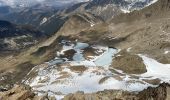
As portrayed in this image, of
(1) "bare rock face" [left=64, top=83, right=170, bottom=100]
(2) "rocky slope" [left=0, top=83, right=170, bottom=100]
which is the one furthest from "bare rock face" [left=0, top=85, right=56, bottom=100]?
(1) "bare rock face" [left=64, top=83, right=170, bottom=100]

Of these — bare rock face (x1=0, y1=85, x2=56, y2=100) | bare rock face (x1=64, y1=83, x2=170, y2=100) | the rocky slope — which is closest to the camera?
bare rock face (x1=0, y1=85, x2=56, y2=100)

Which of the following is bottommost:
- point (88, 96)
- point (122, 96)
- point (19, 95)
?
point (19, 95)

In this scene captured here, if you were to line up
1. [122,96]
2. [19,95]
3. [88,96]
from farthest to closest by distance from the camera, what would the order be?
[88,96], [122,96], [19,95]

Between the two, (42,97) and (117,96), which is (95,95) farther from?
(42,97)

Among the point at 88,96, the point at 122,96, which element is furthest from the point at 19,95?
the point at 122,96

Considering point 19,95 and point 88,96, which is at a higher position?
point 88,96

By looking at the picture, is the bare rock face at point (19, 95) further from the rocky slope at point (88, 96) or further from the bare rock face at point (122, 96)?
the bare rock face at point (122, 96)

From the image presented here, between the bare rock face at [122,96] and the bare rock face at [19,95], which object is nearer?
the bare rock face at [19,95]

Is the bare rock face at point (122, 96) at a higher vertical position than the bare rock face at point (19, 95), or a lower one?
higher

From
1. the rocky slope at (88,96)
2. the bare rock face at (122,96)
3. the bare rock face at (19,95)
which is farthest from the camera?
the bare rock face at (122,96)

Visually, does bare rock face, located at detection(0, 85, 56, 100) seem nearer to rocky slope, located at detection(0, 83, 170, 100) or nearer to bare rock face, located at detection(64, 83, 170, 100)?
rocky slope, located at detection(0, 83, 170, 100)

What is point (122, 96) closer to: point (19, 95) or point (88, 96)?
point (88, 96)

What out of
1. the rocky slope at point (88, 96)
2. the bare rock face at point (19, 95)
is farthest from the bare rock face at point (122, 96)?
the bare rock face at point (19, 95)
